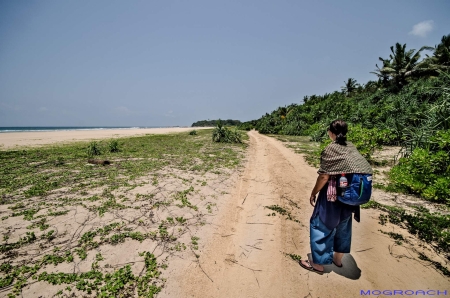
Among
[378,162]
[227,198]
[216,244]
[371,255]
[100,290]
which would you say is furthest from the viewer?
[378,162]

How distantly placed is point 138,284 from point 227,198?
319 centimetres

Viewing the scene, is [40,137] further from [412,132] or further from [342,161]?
[412,132]

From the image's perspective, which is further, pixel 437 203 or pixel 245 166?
pixel 245 166

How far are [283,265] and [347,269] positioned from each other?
94 centimetres

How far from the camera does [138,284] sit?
8.96ft

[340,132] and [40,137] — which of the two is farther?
[40,137]

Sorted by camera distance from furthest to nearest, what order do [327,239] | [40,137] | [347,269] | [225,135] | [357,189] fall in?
[40,137], [225,135], [347,269], [327,239], [357,189]

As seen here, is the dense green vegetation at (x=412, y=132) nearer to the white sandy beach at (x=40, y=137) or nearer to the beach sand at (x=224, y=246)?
the beach sand at (x=224, y=246)

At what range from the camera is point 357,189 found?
2.41 meters

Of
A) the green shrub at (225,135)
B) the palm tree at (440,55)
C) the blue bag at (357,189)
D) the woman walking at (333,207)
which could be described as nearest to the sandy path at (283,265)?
the woman walking at (333,207)

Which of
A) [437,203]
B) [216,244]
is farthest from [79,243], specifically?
[437,203]

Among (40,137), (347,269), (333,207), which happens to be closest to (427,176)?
(347,269)

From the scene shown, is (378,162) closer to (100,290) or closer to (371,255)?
(371,255)

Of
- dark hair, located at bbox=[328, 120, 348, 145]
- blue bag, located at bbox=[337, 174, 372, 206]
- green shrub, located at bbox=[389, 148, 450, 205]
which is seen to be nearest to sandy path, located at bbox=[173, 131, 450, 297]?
blue bag, located at bbox=[337, 174, 372, 206]
